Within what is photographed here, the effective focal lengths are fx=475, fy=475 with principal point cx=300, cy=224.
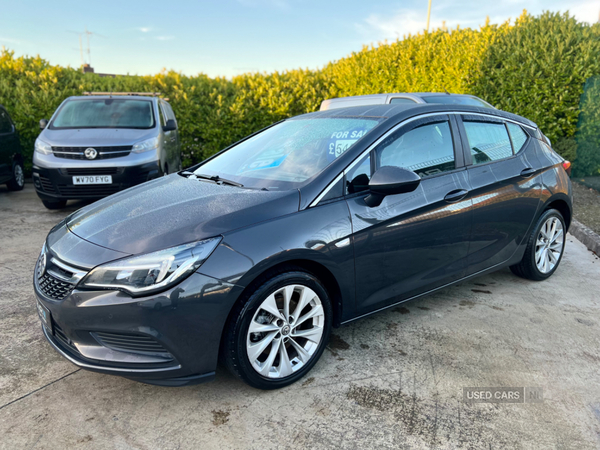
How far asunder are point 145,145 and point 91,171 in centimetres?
83

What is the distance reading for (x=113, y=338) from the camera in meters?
2.31

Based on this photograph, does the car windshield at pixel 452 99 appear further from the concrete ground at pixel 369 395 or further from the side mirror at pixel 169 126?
the concrete ground at pixel 369 395

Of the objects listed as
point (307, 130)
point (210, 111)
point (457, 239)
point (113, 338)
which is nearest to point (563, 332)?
point (457, 239)

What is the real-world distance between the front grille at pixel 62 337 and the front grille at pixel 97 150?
4.73 m

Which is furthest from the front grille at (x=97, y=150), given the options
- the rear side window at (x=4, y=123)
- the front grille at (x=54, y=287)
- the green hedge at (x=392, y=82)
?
Answer: the front grille at (x=54, y=287)

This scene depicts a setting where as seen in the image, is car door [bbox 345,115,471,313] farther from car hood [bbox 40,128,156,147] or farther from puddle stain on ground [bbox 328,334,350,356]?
car hood [bbox 40,128,156,147]

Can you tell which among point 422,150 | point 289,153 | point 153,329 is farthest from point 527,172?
point 153,329

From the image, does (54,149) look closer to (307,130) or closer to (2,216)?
(2,216)

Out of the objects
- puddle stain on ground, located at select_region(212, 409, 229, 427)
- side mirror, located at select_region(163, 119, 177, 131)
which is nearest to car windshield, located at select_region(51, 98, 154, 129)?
side mirror, located at select_region(163, 119, 177, 131)

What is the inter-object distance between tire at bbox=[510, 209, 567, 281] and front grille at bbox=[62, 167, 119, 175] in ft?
17.3

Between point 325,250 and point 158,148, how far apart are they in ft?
16.9

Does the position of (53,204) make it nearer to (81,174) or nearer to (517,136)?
(81,174)

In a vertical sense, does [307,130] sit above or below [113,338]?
above

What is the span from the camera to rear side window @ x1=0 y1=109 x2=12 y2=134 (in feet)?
28.0
